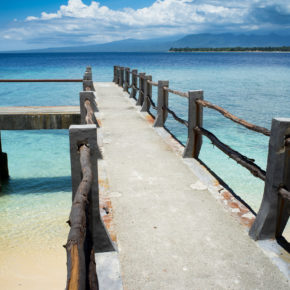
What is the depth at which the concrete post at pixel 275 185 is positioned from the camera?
284 cm

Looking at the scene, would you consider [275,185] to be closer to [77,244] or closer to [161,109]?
[77,244]

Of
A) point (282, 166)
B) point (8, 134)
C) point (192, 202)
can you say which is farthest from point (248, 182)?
point (8, 134)

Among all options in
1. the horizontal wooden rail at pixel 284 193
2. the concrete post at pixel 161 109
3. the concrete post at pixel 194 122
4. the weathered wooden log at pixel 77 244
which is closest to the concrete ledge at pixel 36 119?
the concrete post at pixel 161 109

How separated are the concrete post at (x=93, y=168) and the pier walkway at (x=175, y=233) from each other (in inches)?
8.3

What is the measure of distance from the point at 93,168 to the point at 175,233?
→ 1.15 m

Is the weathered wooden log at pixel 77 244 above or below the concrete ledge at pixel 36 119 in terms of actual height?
above

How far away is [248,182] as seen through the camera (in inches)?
368

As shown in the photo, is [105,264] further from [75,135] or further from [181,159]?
[181,159]

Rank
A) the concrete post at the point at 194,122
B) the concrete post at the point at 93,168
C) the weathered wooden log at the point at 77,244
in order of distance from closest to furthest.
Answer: the weathered wooden log at the point at 77,244, the concrete post at the point at 93,168, the concrete post at the point at 194,122

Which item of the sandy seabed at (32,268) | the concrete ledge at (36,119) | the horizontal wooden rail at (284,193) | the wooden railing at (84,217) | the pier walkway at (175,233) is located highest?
the wooden railing at (84,217)

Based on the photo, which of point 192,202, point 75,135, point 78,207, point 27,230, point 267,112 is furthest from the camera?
point 267,112

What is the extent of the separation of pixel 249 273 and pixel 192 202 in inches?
52.8

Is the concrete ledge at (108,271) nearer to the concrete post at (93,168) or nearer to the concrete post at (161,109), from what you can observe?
the concrete post at (93,168)

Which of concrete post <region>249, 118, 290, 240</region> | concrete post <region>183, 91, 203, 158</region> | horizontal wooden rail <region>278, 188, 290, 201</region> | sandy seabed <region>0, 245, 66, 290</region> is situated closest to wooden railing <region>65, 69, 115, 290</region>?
concrete post <region>249, 118, 290, 240</region>
